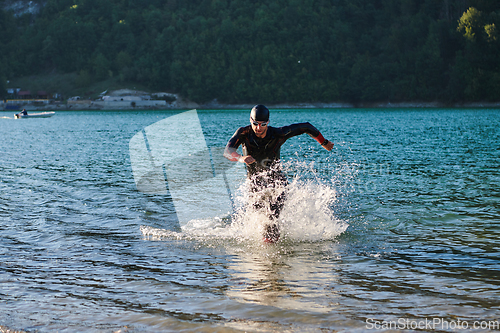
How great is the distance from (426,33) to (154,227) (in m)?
177

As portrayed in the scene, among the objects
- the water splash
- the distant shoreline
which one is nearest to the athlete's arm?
the water splash

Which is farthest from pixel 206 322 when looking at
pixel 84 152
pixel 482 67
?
pixel 482 67

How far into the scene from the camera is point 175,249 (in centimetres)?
1046

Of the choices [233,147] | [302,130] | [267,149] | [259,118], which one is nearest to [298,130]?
[302,130]

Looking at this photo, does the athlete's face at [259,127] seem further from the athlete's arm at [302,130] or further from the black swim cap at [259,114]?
the athlete's arm at [302,130]

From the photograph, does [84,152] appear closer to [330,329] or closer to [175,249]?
[175,249]

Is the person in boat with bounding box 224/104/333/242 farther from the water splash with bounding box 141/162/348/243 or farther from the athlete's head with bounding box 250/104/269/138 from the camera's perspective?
the water splash with bounding box 141/162/348/243

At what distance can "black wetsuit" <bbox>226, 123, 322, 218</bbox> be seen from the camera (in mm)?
10156

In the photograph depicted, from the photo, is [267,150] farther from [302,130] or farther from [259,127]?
[302,130]

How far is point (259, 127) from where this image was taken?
32.2 feet

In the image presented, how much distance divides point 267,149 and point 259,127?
66cm

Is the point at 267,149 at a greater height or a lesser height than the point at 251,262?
greater

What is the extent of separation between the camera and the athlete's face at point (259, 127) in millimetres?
9719

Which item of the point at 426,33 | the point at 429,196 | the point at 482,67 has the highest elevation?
the point at 426,33
